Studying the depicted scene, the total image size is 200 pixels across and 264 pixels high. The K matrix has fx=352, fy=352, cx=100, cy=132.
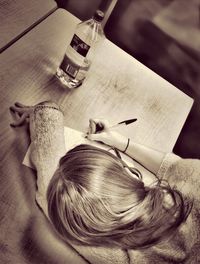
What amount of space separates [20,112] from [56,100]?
17 centimetres

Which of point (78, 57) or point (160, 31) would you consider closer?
point (78, 57)

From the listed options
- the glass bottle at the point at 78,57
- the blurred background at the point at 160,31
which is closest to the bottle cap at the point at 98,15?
the glass bottle at the point at 78,57

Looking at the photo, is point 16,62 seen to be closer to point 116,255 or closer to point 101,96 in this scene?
point 101,96

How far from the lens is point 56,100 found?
124 centimetres

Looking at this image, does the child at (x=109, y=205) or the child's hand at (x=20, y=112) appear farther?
the child's hand at (x=20, y=112)

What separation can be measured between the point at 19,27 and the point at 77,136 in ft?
1.61

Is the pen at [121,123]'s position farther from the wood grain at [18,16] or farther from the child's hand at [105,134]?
the wood grain at [18,16]

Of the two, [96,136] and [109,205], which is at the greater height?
[109,205]

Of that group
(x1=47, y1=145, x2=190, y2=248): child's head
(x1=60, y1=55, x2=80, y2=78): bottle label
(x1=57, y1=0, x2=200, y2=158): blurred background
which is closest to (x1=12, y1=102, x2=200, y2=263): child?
(x1=47, y1=145, x2=190, y2=248): child's head

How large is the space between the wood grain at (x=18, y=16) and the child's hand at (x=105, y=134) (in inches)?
16.4

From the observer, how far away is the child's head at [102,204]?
2.71 feet

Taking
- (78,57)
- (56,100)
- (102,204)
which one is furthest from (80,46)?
(102,204)

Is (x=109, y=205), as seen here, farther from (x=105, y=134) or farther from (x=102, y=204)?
(x=105, y=134)

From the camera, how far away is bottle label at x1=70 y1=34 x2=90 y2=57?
122 cm
